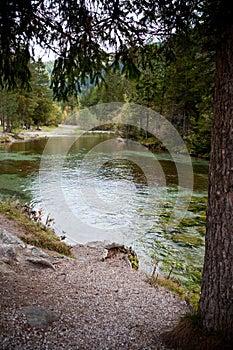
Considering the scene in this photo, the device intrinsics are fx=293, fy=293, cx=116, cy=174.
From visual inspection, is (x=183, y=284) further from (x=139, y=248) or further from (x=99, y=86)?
(x=99, y=86)

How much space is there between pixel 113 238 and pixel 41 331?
516 cm

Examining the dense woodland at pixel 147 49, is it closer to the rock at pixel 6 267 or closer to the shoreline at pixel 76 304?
the shoreline at pixel 76 304

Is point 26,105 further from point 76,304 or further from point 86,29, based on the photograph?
point 76,304

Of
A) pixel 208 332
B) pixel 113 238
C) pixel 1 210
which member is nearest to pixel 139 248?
pixel 113 238

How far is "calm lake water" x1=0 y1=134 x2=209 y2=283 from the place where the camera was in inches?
287

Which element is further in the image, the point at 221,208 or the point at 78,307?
the point at 78,307

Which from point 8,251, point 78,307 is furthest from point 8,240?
point 78,307

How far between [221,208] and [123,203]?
859 centimetres

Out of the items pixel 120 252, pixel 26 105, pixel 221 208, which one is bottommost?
pixel 120 252

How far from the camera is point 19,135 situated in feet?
117

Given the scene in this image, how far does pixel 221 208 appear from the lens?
2.71m

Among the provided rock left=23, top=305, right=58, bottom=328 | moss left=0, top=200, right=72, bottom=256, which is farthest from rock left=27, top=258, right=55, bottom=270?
rock left=23, top=305, right=58, bottom=328

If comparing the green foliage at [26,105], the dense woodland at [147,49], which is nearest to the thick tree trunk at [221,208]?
the dense woodland at [147,49]

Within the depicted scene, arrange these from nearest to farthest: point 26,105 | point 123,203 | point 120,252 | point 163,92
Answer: point 120,252 < point 123,203 < point 163,92 < point 26,105
